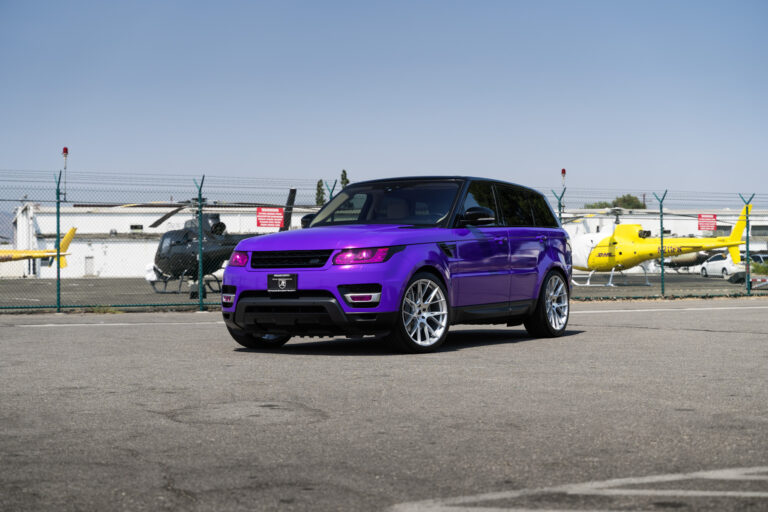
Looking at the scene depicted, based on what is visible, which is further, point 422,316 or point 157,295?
point 157,295

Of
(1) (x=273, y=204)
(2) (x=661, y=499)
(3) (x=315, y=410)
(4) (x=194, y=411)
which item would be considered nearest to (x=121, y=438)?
(4) (x=194, y=411)

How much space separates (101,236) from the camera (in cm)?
6331

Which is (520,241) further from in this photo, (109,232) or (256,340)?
(109,232)

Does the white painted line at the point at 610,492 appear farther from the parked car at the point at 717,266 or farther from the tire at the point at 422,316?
the parked car at the point at 717,266

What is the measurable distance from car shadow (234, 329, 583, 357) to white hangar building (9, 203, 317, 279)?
4754cm

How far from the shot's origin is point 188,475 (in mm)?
4117

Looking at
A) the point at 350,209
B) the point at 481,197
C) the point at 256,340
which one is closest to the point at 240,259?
the point at 256,340

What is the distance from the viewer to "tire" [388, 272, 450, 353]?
9164 millimetres

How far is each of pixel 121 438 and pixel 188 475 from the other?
1.00 metres

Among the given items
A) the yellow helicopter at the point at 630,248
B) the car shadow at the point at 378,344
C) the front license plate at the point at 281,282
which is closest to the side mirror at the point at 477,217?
the car shadow at the point at 378,344

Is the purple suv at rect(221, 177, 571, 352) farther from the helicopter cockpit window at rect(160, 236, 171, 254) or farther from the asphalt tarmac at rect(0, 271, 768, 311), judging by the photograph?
the helicopter cockpit window at rect(160, 236, 171, 254)

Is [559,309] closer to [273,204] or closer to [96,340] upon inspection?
[96,340]

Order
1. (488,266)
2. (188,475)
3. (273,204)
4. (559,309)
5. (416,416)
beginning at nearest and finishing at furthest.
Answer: (188,475) → (416,416) → (488,266) → (559,309) → (273,204)

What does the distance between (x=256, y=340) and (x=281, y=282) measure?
1.14 m
